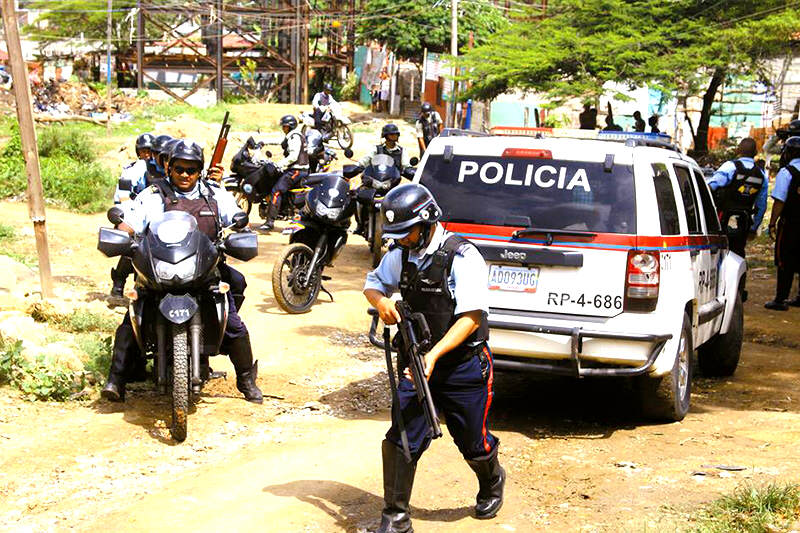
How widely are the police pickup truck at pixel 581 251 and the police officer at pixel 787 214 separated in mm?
4693

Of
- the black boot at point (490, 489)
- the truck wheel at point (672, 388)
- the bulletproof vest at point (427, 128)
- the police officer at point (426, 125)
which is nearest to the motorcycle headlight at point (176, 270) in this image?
the black boot at point (490, 489)

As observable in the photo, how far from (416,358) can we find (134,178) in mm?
6180

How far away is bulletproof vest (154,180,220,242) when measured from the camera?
A: 22.6 ft

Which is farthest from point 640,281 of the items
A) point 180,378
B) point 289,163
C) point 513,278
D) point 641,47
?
point 641,47

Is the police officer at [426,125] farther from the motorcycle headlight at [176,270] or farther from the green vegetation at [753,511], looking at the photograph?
the green vegetation at [753,511]

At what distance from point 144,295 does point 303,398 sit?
1.71 meters

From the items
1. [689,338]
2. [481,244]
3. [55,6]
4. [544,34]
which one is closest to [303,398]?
[481,244]

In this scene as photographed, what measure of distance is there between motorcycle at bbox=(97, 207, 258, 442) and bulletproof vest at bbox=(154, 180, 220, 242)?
0.41ft

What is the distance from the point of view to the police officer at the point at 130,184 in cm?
1002

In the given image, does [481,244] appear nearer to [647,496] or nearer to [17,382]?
[647,496]

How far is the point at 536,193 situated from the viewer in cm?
694

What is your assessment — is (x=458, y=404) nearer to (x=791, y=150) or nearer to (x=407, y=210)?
(x=407, y=210)

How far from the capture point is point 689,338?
7227 mm

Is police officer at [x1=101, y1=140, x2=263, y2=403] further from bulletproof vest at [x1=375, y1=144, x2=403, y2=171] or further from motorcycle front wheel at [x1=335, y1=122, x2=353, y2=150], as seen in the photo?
motorcycle front wheel at [x1=335, y1=122, x2=353, y2=150]
